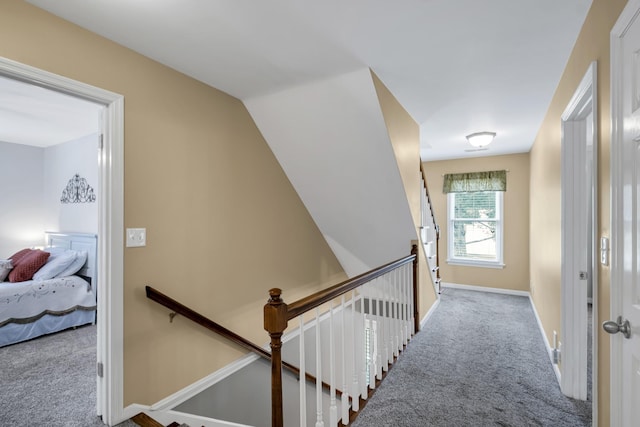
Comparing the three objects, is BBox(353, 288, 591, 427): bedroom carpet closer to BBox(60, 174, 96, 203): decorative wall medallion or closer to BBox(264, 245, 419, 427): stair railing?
BBox(264, 245, 419, 427): stair railing

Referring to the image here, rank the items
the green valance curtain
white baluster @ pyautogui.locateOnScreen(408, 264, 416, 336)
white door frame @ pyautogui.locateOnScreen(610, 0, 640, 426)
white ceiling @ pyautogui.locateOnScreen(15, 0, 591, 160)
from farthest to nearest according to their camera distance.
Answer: the green valance curtain, white baluster @ pyautogui.locateOnScreen(408, 264, 416, 336), white ceiling @ pyautogui.locateOnScreen(15, 0, 591, 160), white door frame @ pyautogui.locateOnScreen(610, 0, 640, 426)

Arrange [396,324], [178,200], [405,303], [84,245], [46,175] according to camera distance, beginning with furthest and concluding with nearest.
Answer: [46,175], [84,245], [405,303], [396,324], [178,200]

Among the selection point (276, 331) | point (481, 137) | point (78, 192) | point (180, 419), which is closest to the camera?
point (276, 331)

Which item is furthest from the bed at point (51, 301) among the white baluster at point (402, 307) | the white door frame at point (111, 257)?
the white baluster at point (402, 307)

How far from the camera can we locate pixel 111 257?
1.79 meters

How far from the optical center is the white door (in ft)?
3.30

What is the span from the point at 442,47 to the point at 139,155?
6.85ft

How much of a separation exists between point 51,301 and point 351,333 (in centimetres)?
340

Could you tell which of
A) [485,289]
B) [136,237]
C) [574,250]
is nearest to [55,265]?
[136,237]

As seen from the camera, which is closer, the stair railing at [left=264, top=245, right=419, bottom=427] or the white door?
the white door

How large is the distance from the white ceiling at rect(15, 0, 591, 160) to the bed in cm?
292

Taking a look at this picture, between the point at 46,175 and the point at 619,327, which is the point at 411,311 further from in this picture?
the point at 46,175

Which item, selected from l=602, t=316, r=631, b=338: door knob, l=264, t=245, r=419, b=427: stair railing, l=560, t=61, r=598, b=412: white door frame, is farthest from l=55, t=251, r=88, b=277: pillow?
l=560, t=61, r=598, b=412: white door frame

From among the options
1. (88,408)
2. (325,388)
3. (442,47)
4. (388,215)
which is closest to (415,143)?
(388,215)
